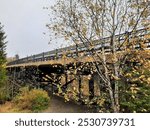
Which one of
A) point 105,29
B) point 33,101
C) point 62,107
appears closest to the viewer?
point 105,29

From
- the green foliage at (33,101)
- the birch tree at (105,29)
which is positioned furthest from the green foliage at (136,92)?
the green foliage at (33,101)

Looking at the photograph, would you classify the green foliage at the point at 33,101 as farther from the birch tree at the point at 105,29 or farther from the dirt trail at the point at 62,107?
the birch tree at the point at 105,29

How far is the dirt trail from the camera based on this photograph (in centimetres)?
1365

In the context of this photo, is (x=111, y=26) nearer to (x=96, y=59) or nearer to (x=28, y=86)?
(x=96, y=59)

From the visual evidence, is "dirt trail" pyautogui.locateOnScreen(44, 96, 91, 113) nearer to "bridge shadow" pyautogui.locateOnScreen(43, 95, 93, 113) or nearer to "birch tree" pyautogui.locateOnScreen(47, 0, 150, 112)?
"bridge shadow" pyautogui.locateOnScreen(43, 95, 93, 113)

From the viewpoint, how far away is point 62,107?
49.8 ft

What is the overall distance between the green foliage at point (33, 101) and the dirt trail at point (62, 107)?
29 cm

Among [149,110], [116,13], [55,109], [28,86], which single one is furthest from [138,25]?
[28,86]

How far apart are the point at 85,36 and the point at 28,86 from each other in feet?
32.3

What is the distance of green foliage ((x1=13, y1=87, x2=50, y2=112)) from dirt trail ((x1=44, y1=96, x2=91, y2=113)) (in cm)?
29

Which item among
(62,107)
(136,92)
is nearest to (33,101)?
(62,107)

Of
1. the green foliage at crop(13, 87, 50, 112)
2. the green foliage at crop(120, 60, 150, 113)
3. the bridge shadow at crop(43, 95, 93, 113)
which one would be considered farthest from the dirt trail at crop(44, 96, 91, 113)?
the green foliage at crop(120, 60, 150, 113)

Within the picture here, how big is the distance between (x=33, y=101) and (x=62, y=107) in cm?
122

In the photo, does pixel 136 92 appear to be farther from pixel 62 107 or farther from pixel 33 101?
pixel 33 101
